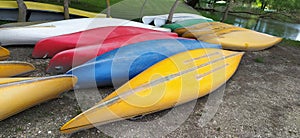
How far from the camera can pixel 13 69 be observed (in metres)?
2.27

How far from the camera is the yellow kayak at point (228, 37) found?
13.6 feet

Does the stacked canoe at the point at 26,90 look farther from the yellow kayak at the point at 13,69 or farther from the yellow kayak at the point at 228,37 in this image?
the yellow kayak at the point at 228,37

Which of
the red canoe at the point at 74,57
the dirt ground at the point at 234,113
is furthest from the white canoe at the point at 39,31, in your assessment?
the red canoe at the point at 74,57

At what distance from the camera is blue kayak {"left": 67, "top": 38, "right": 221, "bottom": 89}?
230cm

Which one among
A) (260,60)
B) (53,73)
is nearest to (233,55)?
(260,60)

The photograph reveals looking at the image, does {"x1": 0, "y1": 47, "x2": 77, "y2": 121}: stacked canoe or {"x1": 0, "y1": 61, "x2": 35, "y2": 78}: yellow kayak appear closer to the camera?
{"x1": 0, "y1": 47, "x2": 77, "y2": 121}: stacked canoe

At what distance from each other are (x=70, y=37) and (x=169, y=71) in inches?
64.6

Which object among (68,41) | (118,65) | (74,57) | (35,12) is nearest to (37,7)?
(35,12)

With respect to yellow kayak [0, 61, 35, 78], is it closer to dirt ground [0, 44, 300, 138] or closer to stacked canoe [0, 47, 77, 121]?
stacked canoe [0, 47, 77, 121]

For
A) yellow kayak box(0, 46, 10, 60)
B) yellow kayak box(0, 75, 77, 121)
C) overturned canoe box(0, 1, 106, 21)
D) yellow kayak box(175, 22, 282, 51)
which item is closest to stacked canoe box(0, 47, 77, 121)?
yellow kayak box(0, 75, 77, 121)

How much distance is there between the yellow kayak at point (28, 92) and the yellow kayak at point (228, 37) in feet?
9.54

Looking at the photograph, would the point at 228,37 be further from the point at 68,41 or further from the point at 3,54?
the point at 3,54

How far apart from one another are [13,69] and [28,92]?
0.65 metres

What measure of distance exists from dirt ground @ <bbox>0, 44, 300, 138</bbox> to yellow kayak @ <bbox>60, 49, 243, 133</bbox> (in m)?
0.15
